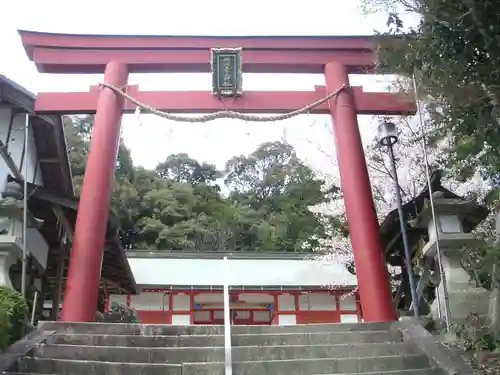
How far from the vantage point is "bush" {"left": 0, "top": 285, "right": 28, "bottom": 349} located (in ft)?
15.0

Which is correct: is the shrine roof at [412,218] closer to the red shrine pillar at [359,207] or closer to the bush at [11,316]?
the red shrine pillar at [359,207]

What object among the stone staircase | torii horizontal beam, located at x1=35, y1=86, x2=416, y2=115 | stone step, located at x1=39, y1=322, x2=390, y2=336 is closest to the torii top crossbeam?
torii horizontal beam, located at x1=35, y1=86, x2=416, y2=115

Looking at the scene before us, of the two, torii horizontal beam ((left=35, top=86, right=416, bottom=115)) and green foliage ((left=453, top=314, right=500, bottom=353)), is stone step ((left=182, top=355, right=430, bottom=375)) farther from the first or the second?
torii horizontal beam ((left=35, top=86, right=416, bottom=115))

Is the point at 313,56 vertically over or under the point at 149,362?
over

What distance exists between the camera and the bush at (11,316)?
15.0 feet

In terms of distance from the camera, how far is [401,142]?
1355 cm

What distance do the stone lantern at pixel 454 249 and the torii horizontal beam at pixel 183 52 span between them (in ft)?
12.0

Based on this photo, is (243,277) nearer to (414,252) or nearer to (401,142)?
(401,142)

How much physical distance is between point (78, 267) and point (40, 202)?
6.35ft

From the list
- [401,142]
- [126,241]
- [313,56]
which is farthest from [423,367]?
[126,241]

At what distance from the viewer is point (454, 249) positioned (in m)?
6.30

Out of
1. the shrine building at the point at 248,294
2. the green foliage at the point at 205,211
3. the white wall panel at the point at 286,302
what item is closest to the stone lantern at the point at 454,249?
the shrine building at the point at 248,294

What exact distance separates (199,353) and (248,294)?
12686mm

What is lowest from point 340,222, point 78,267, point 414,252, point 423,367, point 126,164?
point 423,367
